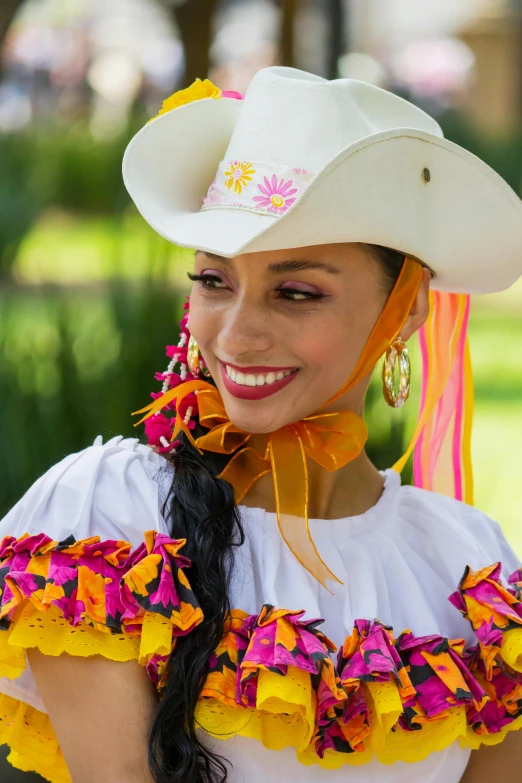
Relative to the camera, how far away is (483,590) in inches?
73.2

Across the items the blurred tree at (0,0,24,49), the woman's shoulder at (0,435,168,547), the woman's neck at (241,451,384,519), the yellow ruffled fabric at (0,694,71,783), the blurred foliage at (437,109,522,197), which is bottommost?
the yellow ruffled fabric at (0,694,71,783)

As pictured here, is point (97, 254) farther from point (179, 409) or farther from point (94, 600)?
point (94, 600)

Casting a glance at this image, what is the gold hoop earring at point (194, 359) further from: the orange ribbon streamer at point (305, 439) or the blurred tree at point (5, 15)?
the blurred tree at point (5, 15)

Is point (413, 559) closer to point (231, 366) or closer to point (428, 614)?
point (428, 614)

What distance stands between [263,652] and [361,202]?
70 centimetres

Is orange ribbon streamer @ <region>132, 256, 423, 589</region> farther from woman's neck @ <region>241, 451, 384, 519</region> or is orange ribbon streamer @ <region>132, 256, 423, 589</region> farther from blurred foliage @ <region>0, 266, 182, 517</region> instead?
blurred foliage @ <region>0, 266, 182, 517</region>

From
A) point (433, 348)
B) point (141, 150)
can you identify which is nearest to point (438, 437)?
point (433, 348)

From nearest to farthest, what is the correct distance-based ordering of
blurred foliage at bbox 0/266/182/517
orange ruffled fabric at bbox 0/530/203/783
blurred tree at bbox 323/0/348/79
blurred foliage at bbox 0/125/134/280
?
orange ruffled fabric at bbox 0/530/203/783 → blurred foliage at bbox 0/266/182/517 → blurred foliage at bbox 0/125/134/280 → blurred tree at bbox 323/0/348/79

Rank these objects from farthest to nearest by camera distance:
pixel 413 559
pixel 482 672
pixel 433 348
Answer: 1. pixel 433 348
2. pixel 413 559
3. pixel 482 672

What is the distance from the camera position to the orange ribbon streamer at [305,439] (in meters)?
1.82

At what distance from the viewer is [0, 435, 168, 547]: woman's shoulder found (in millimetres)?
1688

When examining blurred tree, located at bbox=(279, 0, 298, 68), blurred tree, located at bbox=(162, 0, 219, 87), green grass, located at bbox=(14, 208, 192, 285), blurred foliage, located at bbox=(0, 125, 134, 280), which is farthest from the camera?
blurred tree, located at bbox=(279, 0, 298, 68)

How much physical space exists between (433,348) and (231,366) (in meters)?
0.67

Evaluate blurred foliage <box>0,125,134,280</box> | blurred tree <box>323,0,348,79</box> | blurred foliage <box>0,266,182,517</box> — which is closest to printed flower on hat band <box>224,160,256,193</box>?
blurred foliage <box>0,266,182,517</box>
